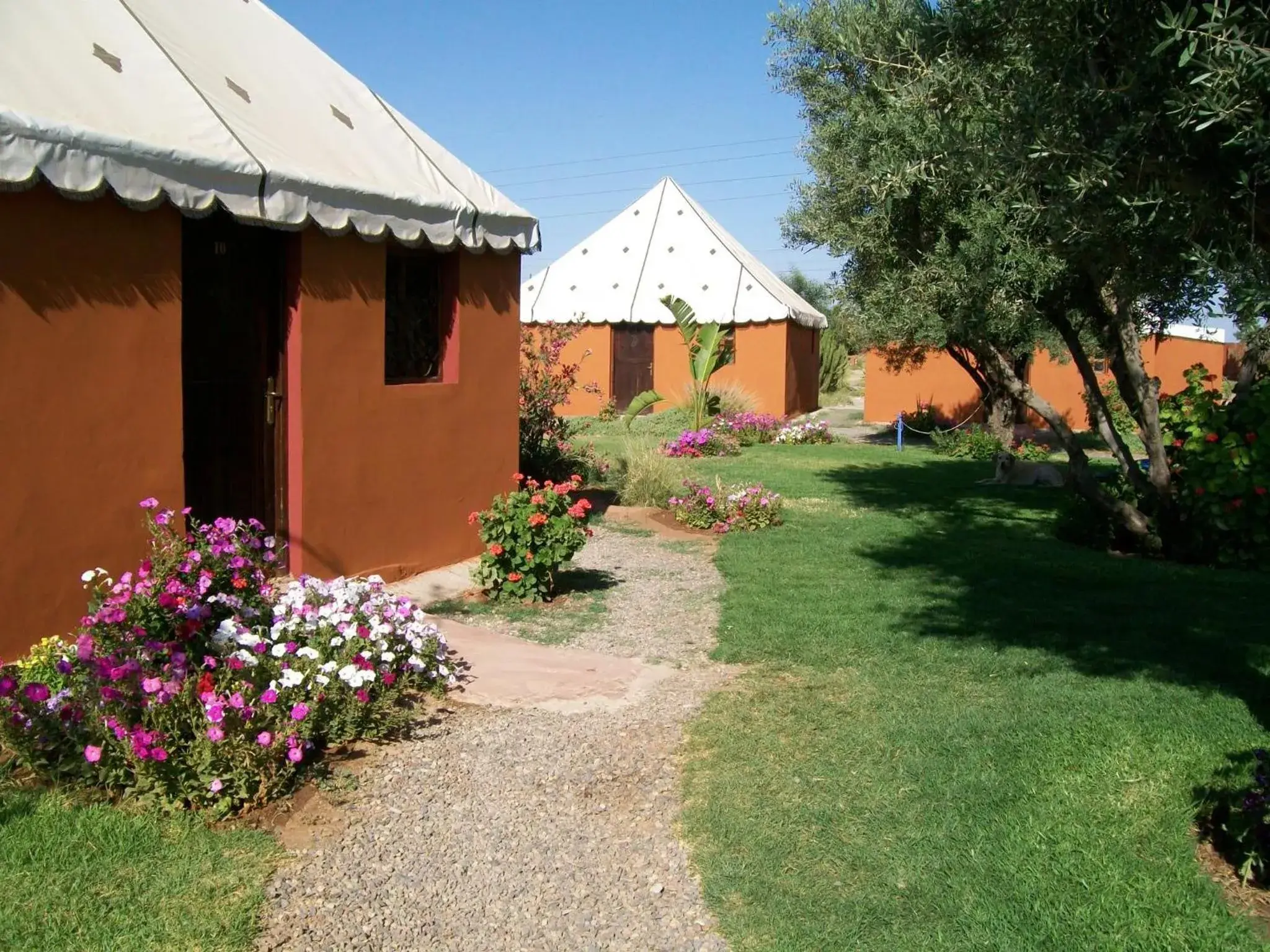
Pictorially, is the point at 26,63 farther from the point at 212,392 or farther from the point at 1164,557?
the point at 1164,557

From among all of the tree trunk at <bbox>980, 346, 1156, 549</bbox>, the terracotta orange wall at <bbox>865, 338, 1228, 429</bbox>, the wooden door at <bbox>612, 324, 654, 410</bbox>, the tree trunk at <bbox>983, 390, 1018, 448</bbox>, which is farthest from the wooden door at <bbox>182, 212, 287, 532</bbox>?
the wooden door at <bbox>612, 324, 654, 410</bbox>

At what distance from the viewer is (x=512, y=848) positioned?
430 centimetres

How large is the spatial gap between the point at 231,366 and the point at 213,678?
322 centimetres

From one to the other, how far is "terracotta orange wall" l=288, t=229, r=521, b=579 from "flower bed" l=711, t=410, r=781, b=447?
12.8 meters

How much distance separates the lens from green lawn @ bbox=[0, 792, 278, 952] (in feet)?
11.4

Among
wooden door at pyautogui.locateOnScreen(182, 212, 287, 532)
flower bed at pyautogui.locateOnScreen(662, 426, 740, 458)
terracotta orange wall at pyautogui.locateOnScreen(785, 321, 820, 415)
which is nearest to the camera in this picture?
wooden door at pyautogui.locateOnScreen(182, 212, 287, 532)

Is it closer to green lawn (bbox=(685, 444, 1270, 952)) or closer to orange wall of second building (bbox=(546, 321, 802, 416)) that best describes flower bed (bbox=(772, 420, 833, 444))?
orange wall of second building (bbox=(546, 321, 802, 416))

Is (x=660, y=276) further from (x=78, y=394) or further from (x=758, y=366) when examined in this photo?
(x=78, y=394)

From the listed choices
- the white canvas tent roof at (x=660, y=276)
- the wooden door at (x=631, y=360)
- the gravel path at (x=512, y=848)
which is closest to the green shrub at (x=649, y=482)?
the gravel path at (x=512, y=848)

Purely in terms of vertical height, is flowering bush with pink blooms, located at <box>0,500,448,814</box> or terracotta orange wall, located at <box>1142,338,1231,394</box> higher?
terracotta orange wall, located at <box>1142,338,1231,394</box>

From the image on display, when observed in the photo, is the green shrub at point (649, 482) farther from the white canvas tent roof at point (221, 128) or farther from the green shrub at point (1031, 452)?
the green shrub at point (1031, 452)

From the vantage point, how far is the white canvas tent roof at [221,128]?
584 centimetres

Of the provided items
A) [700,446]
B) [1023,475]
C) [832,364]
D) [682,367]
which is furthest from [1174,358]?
[700,446]

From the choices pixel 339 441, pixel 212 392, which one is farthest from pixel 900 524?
pixel 212 392
